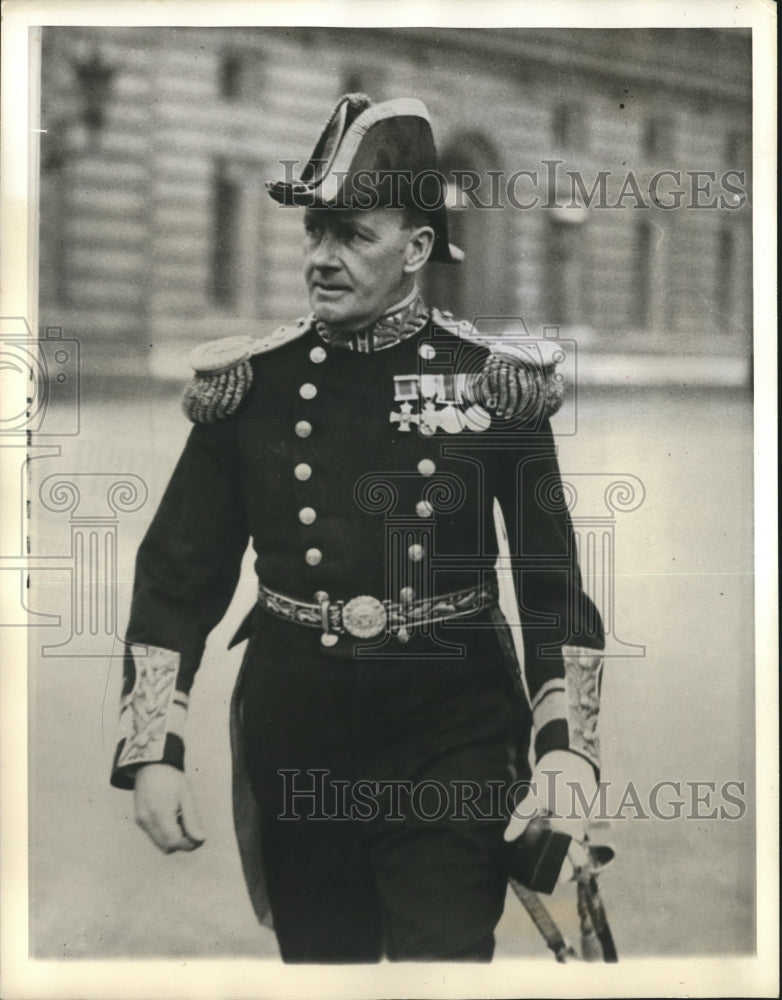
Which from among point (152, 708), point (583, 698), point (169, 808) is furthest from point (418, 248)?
point (169, 808)

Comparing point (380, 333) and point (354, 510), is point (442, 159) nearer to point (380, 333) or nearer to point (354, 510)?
point (380, 333)

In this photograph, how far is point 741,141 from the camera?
1863 mm

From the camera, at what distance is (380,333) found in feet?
5.86

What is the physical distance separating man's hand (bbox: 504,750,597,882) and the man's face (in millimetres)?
941

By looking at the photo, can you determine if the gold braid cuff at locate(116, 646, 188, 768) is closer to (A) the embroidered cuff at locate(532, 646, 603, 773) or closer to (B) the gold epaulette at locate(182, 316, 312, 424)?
(B) the gold epaulette at locate(182, 316, 312, 424)

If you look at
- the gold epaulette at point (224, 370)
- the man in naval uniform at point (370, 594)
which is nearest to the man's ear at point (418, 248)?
the man in naval uniform at point (370, 594)

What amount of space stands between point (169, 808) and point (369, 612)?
562mm

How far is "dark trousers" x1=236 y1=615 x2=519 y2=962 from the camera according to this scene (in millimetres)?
1780

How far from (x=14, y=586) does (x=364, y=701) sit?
0.74 meters

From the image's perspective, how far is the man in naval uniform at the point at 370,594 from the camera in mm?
1781

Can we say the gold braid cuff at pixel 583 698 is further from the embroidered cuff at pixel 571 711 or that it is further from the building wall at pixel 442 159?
the building wall at pixel 442 159

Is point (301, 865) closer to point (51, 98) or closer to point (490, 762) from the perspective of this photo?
point (490, 762)

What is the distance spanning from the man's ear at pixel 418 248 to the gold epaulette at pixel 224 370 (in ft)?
0.74

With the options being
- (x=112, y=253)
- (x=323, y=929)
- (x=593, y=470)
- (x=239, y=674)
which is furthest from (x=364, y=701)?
(x=112, y=253)
